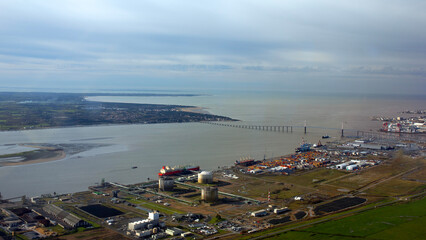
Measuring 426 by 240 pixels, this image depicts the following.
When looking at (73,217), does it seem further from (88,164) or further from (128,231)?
(88,164)

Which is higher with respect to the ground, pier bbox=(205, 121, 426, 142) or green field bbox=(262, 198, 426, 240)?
pier bbox=(205, 121, 426, 142)

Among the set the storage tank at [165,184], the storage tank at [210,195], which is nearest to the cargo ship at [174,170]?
the storage tank at [165,184]

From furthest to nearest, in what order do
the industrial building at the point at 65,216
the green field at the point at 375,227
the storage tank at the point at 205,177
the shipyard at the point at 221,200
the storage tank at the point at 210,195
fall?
the storage tank at the point at 205,177, the storage tank at the point at 210,195, the industrial building at the point at 65,216, the shipyard at the point at 221,200, the green field at the point at 375,227

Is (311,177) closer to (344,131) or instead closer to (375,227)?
(375,227)

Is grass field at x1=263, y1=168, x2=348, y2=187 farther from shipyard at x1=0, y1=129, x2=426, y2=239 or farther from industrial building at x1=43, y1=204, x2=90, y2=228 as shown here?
industrial building at x1=43, y1=204, x2=90, y2=228

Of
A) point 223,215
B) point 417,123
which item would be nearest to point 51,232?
point 223,215

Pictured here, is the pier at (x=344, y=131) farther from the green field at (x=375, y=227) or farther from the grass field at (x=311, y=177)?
the green field at (x=375, y=227)

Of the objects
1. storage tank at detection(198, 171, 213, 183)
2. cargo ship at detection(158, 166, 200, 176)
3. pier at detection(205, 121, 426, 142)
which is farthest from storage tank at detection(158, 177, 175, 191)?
pier at detection(205, 121, 426, 142)
